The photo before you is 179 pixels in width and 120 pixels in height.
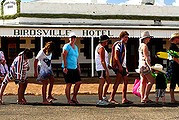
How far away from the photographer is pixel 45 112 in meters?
9.36

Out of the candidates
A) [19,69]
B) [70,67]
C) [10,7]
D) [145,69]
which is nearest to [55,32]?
[10,7]

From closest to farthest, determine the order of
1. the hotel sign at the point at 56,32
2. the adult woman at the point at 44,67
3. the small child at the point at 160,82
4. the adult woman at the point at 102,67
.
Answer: the adult woman at the point at 102,67, the adult woman at the point at 44,67, the small child at the point at 160,82, the hotel sign at the point at 56,32

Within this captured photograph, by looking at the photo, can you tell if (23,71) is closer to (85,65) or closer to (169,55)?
(169,55)

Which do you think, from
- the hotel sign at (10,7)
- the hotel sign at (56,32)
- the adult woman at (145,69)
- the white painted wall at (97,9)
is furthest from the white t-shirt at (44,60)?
the hotel sign at (10,7)

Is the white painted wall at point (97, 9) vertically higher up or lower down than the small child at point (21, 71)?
higher up

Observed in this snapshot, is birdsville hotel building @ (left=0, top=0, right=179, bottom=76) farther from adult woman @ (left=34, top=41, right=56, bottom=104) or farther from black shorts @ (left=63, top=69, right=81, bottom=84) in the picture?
black shorts @ (left=63, top=69, right=81, bottom=84)

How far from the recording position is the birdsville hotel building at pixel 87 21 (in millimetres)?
22406

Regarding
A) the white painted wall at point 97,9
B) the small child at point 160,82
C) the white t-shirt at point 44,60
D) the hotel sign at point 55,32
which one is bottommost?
the small child at point 160,82

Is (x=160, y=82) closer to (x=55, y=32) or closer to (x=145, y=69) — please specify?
(x=145, y=69)

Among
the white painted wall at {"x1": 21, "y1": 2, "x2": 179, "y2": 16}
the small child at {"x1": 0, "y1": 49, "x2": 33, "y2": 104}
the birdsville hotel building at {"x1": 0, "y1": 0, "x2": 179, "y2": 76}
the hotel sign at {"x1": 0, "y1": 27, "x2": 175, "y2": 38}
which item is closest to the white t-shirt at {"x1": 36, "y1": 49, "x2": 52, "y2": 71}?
the small child at {"x1": 0, "y1": 49, "x2": 33, "y2": 104}

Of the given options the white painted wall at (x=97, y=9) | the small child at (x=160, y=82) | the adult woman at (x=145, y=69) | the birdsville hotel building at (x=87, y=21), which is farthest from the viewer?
the white painted wall at (x=97, y=9)

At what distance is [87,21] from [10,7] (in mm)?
4460

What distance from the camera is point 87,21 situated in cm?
2400

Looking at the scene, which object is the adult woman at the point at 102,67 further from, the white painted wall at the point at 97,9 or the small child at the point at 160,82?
the white painted wall at the point at 97,9
